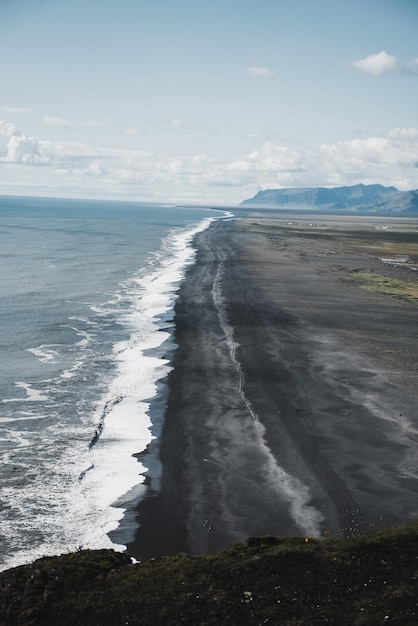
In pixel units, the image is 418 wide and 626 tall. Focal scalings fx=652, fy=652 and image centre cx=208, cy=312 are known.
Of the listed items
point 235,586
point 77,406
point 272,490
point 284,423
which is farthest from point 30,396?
point 235,586

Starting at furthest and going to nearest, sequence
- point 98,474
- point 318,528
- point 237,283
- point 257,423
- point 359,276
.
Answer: point 359,276 < point 237,283 < point 257,423 < point 98,474 < point 318,528

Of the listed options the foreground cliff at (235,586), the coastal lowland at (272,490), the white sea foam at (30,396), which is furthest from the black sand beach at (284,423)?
the white sea foam at (30,396)

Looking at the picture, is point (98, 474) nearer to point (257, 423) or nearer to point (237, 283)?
point (257, 423)

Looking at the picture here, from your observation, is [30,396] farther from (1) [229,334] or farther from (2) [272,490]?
(1) [229,334]

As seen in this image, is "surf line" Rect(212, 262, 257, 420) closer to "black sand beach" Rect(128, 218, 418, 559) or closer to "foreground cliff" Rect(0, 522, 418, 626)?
"black sand beach" Rect(128, 218, 418, 559)

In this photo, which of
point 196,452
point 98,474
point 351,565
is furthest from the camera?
point 196,452

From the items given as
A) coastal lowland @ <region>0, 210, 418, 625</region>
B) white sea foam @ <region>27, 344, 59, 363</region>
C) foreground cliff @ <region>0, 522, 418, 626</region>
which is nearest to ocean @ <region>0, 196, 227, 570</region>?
white sea foam @ <region>27, 344, 59, 363</region>

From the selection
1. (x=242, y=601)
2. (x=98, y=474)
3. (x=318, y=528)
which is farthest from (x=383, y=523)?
(x=98, y=474)
